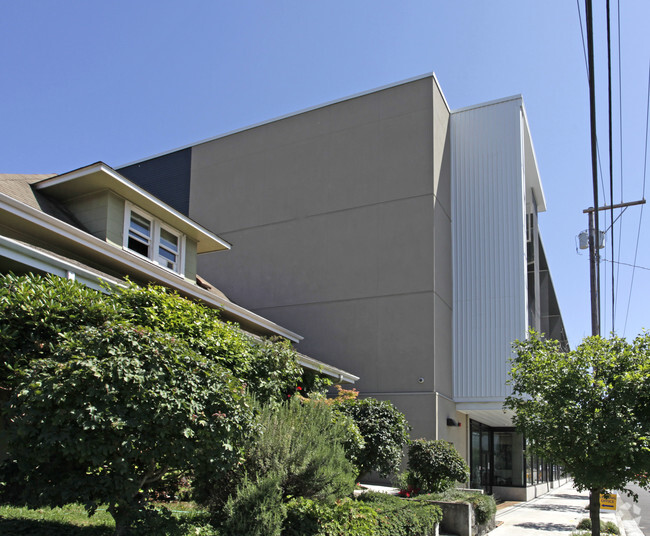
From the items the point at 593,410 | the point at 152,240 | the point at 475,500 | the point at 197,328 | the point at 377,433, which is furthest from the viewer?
the point at 152,240

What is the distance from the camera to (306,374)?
607 inches

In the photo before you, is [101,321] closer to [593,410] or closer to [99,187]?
[99,187]

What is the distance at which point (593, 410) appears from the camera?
11.1 m

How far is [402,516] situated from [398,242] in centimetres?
1199

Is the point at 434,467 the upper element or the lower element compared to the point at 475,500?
upper

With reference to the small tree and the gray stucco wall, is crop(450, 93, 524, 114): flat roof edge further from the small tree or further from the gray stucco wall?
the small tree

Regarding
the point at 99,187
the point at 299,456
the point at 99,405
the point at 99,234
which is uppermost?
the point at 99,187

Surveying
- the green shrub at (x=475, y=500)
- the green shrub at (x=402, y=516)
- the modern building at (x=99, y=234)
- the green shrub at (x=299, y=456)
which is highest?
the modern building at (x=99, y=234)

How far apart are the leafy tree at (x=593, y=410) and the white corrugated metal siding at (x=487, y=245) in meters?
9.85

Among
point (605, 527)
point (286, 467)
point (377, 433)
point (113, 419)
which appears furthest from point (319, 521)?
point (605, 527)

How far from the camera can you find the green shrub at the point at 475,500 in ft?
47.2

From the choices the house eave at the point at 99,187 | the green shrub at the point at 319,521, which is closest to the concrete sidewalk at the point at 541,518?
the green shrub at the point at 319,521

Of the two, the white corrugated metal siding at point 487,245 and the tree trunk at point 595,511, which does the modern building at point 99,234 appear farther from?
the white corrugated metal siding at point 487,245

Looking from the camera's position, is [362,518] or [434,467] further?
[434,467]
